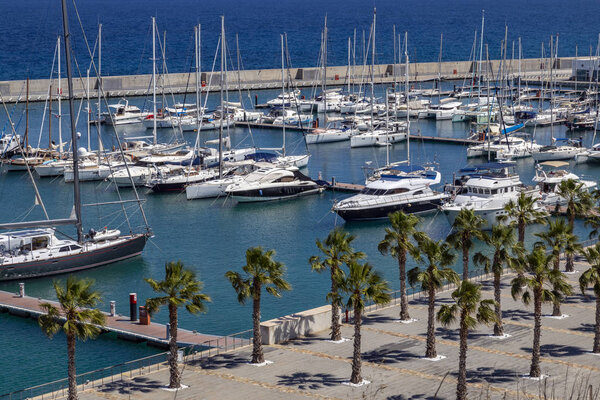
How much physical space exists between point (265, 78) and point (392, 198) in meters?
79.9

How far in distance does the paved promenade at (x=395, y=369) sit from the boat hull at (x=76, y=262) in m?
20.0

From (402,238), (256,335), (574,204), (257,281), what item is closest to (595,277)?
(402,238)

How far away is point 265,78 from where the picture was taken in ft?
493

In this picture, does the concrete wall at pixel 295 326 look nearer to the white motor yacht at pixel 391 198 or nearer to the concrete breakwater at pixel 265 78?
the white motor yacht at pixel 391 198

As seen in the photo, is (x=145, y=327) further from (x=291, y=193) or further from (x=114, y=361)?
(x=291, y=193)

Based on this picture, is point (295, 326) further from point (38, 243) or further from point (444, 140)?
point (444, 140)

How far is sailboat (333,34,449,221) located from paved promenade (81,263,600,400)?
25.4m

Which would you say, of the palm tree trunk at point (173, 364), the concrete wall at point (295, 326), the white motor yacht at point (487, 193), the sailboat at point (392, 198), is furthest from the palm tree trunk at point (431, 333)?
the sailboat at point (392, 198)

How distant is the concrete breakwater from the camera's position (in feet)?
439

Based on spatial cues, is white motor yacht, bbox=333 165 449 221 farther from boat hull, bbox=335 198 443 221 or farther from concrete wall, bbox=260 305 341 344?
concrete wall, bbox=260 305 341 344

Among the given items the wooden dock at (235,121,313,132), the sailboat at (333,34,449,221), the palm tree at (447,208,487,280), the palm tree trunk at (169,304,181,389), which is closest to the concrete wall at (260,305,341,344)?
the palm tree trunk at (169,304,181,389)

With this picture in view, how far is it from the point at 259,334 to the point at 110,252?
75.9ft

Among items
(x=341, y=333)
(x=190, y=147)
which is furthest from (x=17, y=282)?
(x=190, y=147)

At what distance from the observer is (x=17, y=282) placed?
58438 mm
